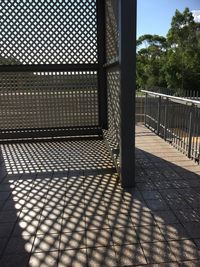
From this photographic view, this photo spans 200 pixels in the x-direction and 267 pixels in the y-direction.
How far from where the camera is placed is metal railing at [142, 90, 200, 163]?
3943mm

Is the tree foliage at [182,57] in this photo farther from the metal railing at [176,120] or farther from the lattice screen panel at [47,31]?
the lattice screen panel at [47,31]

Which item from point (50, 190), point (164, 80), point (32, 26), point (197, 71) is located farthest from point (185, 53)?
point (50, 190)

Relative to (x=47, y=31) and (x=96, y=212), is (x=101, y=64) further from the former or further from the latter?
(x=96, y=212)

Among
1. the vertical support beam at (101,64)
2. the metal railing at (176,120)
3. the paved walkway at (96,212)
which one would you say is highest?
the vertical support beam at (101,64)

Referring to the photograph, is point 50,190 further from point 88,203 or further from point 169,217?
point 169,217

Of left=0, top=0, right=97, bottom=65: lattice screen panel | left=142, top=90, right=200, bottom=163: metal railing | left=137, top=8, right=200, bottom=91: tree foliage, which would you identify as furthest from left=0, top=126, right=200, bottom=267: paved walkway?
left=137, top=8, right=200, bottom=91: tree foliage

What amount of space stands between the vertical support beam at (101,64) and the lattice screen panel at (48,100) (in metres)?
0.12

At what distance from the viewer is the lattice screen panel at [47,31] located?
4770 millimetres

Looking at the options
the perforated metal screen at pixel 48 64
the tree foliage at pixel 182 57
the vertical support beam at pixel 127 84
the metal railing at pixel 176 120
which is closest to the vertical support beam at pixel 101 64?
the perforated metal screen at pixel 48 64

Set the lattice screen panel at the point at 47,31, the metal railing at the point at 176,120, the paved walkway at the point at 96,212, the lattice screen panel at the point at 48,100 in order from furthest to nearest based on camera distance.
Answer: the lattice screen panel at the point at 48,100
the lattice screen panel at the point at 47,31
the metal railing at the point at 176,120
the paved walkway at the point at 96,212

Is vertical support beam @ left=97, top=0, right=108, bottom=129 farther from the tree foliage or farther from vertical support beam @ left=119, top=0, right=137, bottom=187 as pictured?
the tree foliage

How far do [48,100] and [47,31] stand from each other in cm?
135

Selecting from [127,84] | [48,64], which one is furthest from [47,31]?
[127,84]

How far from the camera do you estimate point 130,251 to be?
2035 millimetres
